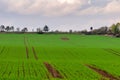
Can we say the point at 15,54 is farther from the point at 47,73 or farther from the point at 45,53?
the point at 47,73

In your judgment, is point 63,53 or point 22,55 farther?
point 63,53

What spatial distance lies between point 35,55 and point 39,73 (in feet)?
93.2

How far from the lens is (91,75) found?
40.9m

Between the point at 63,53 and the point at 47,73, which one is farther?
the point at 63,53

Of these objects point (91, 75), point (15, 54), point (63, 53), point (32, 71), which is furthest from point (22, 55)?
point (91, 75)

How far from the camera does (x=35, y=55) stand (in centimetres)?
7019

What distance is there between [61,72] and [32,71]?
12.0ft

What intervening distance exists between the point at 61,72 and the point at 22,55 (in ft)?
89.7

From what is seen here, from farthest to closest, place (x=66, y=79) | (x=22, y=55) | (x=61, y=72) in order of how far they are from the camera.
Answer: (x=22, y=55)
(x=61, y=72)
(x=66, y=79)

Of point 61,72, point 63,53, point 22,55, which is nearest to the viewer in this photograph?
point 61,72

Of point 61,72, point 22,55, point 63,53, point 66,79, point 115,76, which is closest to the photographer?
point 66,79

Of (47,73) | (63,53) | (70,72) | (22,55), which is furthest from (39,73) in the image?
(63,53)

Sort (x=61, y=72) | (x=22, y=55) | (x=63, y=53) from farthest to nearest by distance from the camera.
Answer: (x=63, y=53), (x=22, y=55), (x=61, y=72)

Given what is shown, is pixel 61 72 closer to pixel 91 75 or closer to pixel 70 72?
pixel 70 72
